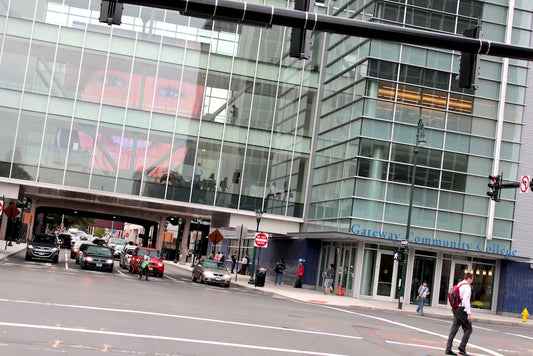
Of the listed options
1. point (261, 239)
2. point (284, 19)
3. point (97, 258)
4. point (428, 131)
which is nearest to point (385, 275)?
point (261, 239)

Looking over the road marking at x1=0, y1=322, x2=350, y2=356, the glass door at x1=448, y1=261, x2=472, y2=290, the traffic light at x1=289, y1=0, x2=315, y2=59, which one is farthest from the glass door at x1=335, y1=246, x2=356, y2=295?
the traffic light at x1=289, y1=0, x2=315, y2=59

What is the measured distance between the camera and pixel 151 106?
40.6 m

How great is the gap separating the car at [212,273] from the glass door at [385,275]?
838 cm

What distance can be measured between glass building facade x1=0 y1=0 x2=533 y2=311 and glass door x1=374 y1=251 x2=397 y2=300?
7 cm

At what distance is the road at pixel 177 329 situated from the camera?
1118 cm

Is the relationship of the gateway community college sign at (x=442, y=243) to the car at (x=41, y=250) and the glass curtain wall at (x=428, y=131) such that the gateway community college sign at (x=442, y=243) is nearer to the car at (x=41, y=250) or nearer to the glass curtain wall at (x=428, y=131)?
the glass curtain wall at (x=428, y=131)

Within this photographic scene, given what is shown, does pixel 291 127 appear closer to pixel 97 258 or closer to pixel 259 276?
pixel 259 276

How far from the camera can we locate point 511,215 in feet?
125

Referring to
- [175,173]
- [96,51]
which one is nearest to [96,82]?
[96,51]

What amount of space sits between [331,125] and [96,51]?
15.4 meters

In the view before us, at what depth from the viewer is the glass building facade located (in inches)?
1479

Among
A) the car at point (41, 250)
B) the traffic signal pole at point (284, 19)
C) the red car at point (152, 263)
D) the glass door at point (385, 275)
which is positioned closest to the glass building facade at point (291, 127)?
the glass door at point (385, 275)

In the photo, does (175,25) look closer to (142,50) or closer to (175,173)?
(142,50)

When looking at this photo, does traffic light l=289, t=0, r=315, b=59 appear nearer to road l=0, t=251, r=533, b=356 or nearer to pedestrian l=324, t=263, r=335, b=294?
road l=0, t=251, r=533, b=356
